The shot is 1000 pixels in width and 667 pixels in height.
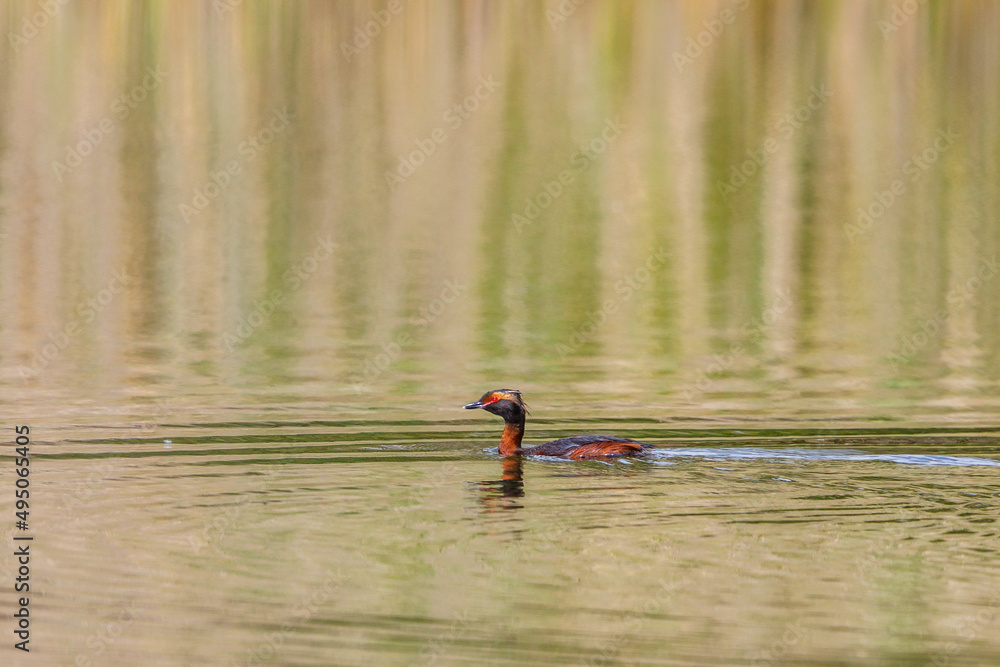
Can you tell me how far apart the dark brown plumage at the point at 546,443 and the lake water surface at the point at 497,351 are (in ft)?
0.72

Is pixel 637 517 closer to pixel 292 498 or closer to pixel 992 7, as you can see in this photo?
pixel 292 498

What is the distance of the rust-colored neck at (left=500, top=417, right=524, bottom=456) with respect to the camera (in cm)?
1340

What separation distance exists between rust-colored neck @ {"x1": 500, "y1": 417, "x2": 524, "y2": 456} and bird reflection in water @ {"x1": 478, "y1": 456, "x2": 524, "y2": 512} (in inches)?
15.0

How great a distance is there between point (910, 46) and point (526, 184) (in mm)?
22528

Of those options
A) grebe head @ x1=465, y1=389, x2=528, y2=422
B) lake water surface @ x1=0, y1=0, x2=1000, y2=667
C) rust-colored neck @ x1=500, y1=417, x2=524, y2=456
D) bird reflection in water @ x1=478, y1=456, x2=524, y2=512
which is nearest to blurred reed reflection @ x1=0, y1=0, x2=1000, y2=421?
lake water surface @ x1=0, y1=0, x2=1000, y2=667

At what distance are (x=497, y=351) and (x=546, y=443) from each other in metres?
5.03

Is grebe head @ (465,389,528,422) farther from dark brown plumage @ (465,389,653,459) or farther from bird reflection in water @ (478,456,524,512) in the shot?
bird reflection in water @ (478,456,524,512)

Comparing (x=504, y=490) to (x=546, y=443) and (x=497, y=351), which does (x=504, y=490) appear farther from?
(x=497, y=351)

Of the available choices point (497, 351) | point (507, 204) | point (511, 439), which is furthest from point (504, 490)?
point (507, 204)

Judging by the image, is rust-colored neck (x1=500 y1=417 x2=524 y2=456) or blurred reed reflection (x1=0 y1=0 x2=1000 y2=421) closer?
rust-colored neck (x1=500 y1=417 x2=524 y2=456)

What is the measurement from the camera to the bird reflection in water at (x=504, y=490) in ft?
37.0

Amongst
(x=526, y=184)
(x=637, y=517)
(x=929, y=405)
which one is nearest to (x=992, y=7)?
(x=526, y=184)

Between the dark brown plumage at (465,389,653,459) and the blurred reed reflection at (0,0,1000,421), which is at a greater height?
the blurred reed reflection at (0,0,1000,421)

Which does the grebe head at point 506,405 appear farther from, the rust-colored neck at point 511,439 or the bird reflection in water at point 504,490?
the bird reflection in water at point 504,490
